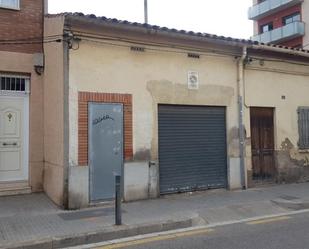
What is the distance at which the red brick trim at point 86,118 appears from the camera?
9.61m

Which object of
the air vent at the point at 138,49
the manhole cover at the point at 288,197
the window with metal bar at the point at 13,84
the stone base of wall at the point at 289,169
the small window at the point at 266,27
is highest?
the small window at the point at 266,27

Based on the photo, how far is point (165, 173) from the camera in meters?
10.9

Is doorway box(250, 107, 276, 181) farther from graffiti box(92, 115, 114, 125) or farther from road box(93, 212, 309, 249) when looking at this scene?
graffiti box(92, 115, 114, 125)

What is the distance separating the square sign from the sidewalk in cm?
273

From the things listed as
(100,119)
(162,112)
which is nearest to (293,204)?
(162,112)

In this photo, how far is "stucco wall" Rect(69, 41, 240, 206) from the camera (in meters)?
9.74

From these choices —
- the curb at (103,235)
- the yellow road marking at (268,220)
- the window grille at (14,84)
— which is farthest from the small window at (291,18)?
the curb at (103,235)

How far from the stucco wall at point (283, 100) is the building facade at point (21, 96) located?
5.70m

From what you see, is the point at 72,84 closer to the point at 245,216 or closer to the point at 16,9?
the point at 16,9

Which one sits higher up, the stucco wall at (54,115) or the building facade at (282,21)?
the building facade at (282,21)

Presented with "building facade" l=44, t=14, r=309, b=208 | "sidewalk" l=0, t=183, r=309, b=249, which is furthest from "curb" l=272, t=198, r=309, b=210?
"building facade" l=44, t=14, r=309, b=208

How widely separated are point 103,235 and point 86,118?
3.17 m

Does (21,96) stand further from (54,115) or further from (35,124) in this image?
(54,115)

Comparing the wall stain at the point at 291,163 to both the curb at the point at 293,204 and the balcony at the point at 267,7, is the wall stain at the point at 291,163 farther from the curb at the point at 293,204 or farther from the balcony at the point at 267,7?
the balcony at the point at 267,7
